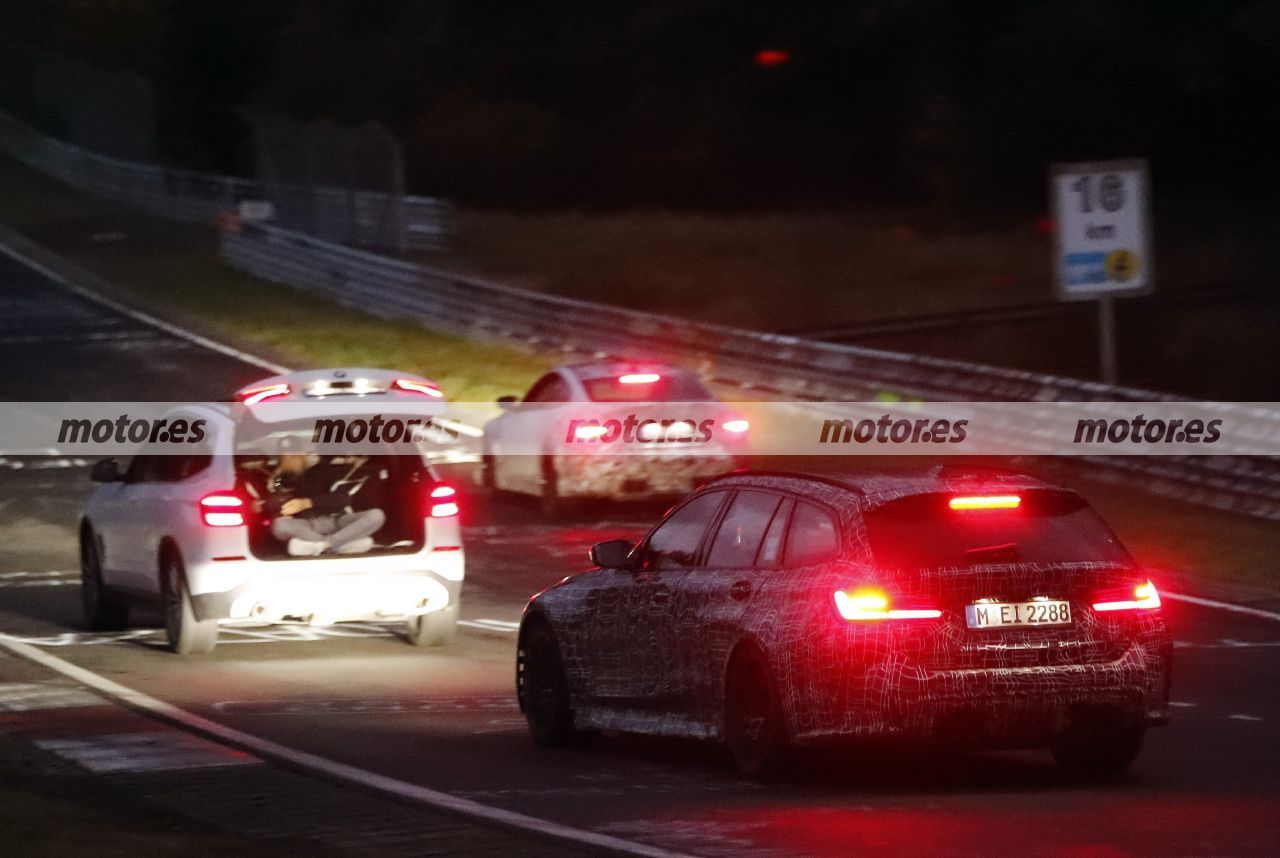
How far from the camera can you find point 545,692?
11492 mm

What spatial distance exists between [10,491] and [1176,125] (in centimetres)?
2952

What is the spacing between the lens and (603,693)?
11.1 metres

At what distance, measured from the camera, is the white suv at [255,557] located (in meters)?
14.6

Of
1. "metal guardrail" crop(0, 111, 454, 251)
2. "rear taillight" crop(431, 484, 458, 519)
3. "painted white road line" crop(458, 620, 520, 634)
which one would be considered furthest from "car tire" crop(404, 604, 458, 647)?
"metal guardrail" crop(0, 111, 454, 251)

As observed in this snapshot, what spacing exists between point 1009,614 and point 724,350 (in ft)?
71.1

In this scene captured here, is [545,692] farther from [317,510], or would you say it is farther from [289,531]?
[317,510]

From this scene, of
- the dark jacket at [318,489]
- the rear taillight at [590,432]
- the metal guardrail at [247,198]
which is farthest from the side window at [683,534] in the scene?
the metal guardrail at [247,198]

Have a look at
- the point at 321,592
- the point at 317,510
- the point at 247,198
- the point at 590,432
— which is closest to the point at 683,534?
the point at 321,592

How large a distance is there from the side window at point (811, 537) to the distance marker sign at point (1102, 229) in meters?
12.9

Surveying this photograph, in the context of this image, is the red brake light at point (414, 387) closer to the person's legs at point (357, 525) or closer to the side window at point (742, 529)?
the person's legs at point (357, 525)

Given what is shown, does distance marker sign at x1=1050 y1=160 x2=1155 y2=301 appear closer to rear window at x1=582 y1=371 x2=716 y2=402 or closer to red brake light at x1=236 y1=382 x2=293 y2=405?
rear window at x1=582 y1=371 x2=716 y2=402

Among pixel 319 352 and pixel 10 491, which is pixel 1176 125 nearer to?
pixel 319 352

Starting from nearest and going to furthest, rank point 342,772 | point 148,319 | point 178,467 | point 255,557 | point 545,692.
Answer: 1. point 342,772
2. point 545,692
3. point 255,557
4. point 178,467
5. point 148,319

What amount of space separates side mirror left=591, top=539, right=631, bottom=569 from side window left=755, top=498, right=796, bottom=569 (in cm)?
97
